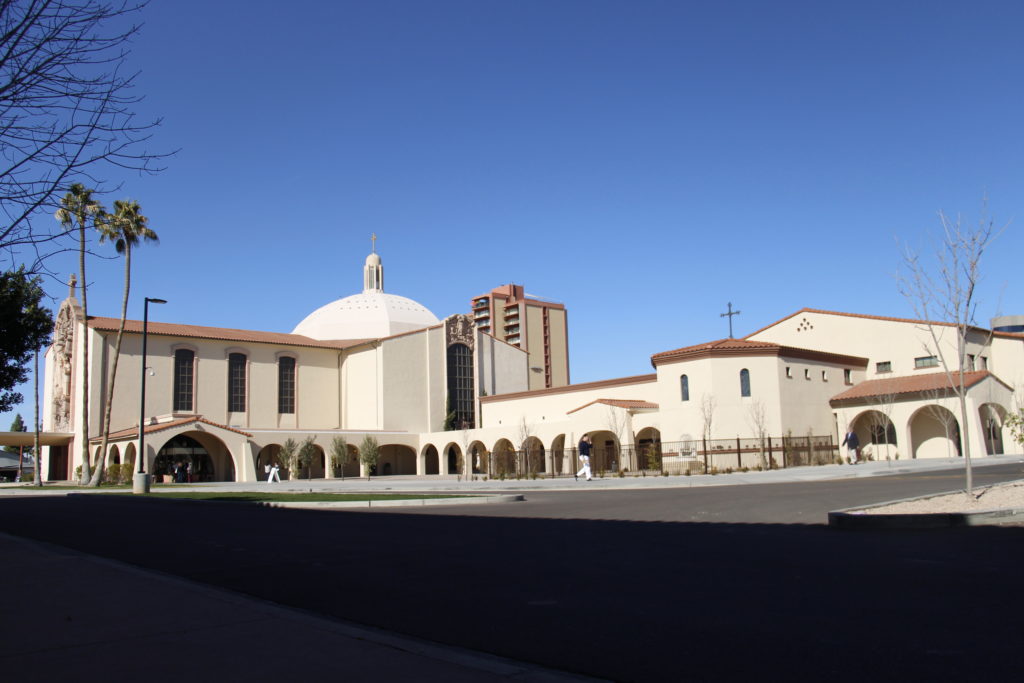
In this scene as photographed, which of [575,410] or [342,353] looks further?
[342,353]

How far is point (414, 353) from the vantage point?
58625 mm

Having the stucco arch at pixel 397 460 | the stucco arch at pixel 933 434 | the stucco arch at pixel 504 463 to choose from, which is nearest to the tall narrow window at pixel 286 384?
the stucco arch at pixel 397 460

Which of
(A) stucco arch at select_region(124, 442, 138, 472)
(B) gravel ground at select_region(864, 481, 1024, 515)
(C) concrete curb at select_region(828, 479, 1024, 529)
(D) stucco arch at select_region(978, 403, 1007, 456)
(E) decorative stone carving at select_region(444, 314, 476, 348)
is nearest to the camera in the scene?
(C) concrete curb at select_region(828, 479, 1024, 529)

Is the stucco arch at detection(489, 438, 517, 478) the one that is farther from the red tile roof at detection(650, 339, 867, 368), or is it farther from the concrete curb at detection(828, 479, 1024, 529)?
the concrete curb at detection(828, 479, 1024, 529)

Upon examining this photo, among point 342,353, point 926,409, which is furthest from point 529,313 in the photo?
point 926,409

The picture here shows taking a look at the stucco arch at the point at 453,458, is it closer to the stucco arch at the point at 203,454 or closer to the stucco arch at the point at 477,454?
the stucco arch at the point at 477,454

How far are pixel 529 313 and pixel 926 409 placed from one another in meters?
77.6

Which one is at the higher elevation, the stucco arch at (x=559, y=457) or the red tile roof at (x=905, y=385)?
the red tile roof at (x=905, y=385)

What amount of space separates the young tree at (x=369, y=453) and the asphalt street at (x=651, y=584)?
121 ft

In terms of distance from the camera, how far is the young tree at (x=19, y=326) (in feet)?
70.1

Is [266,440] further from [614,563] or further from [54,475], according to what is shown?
[614,563]

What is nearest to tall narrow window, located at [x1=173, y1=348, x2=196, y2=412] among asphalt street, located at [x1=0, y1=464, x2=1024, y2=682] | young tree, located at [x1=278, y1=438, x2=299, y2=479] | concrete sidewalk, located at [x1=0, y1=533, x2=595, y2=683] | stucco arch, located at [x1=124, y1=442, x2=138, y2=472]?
stucco arch, located at [x1=124, y1=442, x2=138, y2=472]

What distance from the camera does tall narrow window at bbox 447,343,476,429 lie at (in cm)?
5997

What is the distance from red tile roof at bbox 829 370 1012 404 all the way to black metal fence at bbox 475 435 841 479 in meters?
3.50
